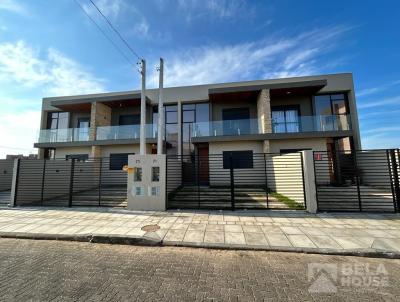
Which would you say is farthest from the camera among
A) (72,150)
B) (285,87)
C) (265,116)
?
(72,150)

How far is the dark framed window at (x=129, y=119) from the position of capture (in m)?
18.5

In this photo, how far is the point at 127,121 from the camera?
18656mm

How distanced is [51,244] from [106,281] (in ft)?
10.2

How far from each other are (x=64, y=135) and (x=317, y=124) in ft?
65.8

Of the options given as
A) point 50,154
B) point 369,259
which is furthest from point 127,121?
point 369,259

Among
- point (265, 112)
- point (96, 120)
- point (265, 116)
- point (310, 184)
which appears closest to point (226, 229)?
point (310, 184)

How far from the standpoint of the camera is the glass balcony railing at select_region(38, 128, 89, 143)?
16.9 m

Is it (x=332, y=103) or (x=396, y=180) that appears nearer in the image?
(x=396, y=180)

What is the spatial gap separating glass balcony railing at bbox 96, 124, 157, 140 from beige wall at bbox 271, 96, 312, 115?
34.1ft

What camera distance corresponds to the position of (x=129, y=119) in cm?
1862

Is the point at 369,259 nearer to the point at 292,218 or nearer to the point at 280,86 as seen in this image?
the point at 292,218

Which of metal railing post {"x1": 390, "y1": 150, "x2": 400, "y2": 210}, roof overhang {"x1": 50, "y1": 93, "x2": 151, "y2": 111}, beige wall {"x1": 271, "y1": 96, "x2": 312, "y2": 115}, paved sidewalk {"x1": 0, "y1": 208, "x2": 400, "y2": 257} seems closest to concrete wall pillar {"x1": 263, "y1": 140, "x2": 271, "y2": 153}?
beige wall {"x1": 271, "y1": 96, "x2": 312, "y2": 115}

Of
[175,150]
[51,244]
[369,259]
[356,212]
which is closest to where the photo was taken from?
[369,259]

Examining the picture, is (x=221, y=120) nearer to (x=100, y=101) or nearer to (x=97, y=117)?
(x=100, y=101)
